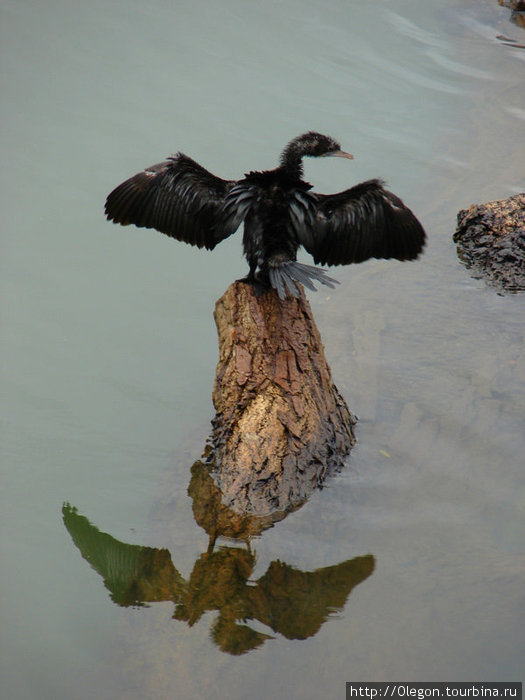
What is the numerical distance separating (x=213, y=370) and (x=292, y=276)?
5.35 feet

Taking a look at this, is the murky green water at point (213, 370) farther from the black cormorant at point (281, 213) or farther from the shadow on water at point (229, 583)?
the black cormorant at point (281, 213)

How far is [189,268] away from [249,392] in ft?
7.82

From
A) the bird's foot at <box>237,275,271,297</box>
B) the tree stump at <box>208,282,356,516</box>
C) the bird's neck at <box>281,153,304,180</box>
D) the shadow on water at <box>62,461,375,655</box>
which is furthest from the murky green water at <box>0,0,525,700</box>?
the bird's neck at <box>281,153,304,180</box>

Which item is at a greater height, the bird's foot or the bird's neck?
the bird's neck

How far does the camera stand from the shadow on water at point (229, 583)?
365cm

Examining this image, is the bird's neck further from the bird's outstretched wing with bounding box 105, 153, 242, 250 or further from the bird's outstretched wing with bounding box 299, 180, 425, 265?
the bird's outstretched wing with bounding box 105, 153, 242, 250

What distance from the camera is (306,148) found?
4344 mm

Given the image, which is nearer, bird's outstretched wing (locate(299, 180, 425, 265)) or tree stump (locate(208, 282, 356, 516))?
tree stump (locate(208, 282, 356, 516))

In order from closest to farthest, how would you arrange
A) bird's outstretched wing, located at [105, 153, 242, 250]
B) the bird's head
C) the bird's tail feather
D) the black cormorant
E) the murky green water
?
the murky green water < the bird's tail feather < the black cormorant < the bird's head < bird's outstretched wing, located at [105, 153, 242, 250]

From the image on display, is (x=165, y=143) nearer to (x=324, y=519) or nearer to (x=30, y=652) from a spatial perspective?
(x=324, y=519)

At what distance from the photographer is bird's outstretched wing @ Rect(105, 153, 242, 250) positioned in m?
4.45

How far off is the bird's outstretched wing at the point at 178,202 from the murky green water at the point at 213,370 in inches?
47.4

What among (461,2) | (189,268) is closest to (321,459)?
(189,268)

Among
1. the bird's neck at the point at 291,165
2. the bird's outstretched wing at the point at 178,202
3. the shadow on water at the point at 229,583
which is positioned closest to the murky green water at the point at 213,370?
the shadow on water at the point at 229,583
